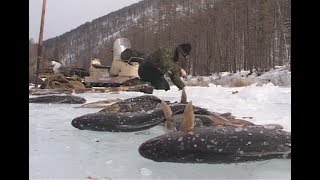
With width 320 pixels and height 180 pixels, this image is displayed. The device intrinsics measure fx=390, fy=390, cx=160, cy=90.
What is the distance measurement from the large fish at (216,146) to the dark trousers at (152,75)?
677cm

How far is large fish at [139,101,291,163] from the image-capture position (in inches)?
115

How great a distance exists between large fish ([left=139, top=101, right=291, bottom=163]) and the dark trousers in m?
6.77

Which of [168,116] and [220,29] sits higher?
[220,29]

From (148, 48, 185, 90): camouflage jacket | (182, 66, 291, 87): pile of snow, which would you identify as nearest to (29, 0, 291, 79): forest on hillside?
(182, 66, 291, 87): pile of snow

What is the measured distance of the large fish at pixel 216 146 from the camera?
2.92m

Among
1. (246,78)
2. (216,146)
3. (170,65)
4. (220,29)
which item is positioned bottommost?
(216,146)

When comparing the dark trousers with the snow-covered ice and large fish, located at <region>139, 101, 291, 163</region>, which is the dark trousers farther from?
large fish, located at <region>139, 101, 291, 163</region>

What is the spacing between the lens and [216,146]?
9.70 ft

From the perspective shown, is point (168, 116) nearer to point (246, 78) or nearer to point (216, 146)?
point (216, 146)

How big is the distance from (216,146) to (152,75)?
24.6ft

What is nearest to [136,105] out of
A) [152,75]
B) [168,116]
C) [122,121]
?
[122,121]

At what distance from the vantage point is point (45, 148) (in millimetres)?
3326
